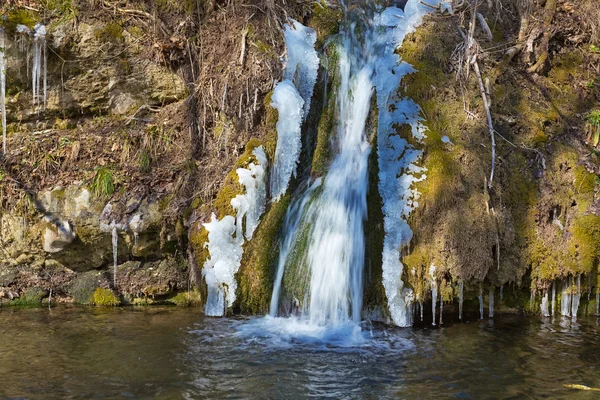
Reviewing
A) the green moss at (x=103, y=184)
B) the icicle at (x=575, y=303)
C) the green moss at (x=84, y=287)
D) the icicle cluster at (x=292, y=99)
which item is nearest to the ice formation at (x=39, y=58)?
the green moss at (x=103, y=184)

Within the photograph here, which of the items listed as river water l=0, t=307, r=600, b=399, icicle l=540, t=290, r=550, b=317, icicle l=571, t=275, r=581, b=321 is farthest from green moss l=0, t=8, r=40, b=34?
icicle l=571, t=275, r=581, b=321

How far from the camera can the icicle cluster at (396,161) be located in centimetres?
555

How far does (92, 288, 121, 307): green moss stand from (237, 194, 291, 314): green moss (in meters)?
1.93

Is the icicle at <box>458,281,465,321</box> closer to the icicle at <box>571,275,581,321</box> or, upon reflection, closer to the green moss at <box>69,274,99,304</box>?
the icicle at <box>571,275,581,321</box>

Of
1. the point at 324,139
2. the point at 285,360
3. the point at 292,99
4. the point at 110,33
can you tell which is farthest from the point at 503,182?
the point at 110,33

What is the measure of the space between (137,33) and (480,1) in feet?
16.7

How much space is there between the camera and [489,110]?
6609 mm

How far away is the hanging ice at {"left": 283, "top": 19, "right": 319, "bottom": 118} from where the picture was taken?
23.3 feet

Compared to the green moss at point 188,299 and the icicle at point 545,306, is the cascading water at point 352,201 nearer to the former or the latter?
the green moss at point 188,299

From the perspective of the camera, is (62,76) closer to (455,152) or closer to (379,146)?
→ (379,146)

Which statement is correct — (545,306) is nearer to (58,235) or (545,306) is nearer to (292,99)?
(292,99)

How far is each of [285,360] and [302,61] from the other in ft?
14.1

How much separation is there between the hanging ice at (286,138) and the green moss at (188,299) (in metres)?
1.70

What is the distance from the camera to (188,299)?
6.86 meters
